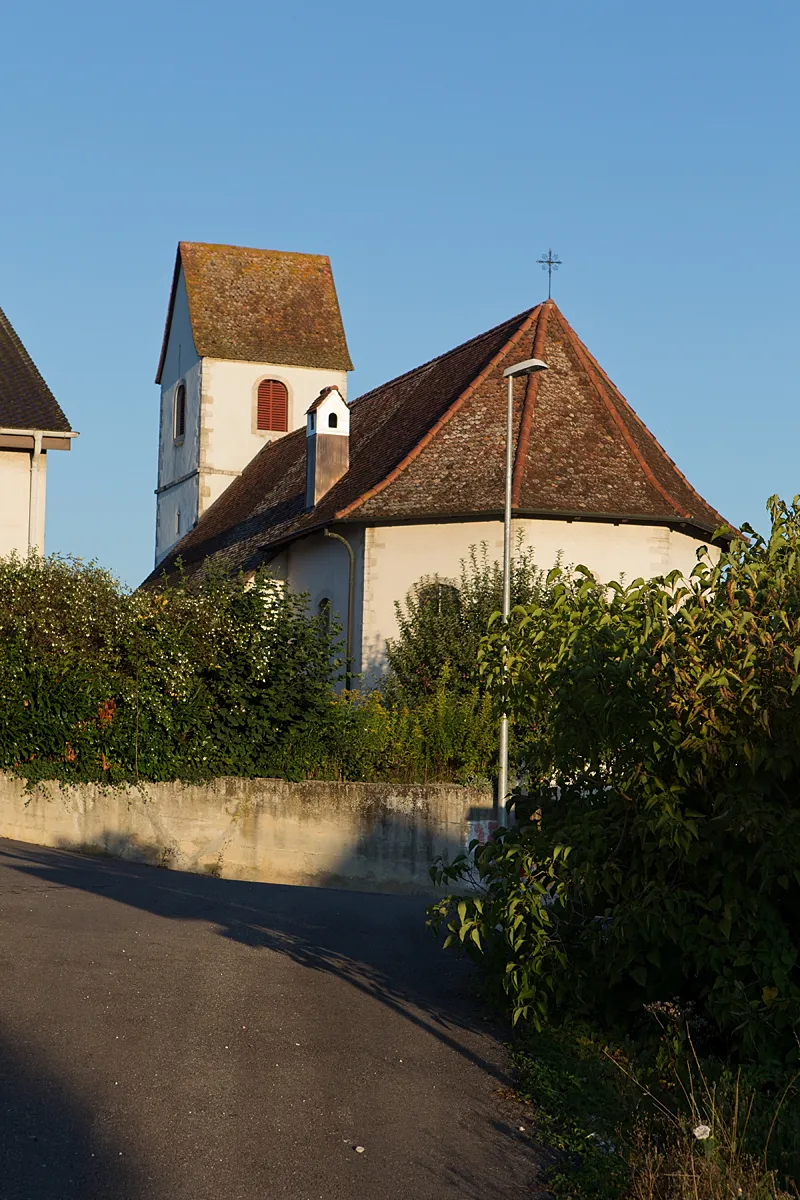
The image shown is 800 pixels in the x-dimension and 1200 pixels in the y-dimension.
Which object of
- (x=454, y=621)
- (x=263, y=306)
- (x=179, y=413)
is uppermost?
(x=263, y=306)

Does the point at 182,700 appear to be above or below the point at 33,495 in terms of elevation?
below

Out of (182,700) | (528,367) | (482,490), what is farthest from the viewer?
(482,490)

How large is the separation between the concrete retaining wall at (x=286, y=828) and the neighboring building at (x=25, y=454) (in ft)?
25.7

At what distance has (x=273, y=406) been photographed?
4141 centimetres

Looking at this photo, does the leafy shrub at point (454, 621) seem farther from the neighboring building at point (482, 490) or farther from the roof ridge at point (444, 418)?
the roof ridge at point (444, 418)

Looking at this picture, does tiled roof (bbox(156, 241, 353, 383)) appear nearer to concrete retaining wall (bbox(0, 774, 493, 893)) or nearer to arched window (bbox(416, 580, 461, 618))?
arched window (bbox(416, 580, 461, 618))

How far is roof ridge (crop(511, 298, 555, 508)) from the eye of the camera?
82.4 ft

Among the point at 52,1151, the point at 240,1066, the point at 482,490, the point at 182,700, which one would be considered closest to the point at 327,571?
the point at 482,490

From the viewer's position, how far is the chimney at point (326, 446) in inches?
1172

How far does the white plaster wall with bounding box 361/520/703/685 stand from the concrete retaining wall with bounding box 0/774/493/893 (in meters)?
7.74

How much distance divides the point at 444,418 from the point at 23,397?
816 cm

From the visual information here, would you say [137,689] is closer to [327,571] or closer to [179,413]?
[327,571]

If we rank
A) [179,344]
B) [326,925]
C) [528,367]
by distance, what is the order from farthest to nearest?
[179,344] → [528,367] → [326,925]

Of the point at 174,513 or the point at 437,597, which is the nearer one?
the point at 437,597
